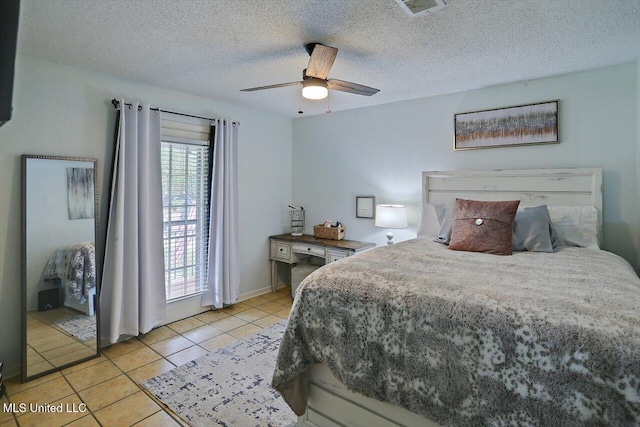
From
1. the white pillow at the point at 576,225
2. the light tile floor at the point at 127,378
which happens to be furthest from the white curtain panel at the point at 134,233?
the white pillow at the point at 576,225

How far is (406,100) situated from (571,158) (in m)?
1.64

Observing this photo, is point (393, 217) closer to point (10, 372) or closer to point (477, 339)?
point (477, 339)

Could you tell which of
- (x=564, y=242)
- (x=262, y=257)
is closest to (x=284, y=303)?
(x=262, y=257)

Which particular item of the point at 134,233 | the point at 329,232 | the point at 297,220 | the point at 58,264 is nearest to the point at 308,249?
the point at 329,232

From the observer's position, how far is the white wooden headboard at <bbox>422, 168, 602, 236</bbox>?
2.65m

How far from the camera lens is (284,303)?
4.00m

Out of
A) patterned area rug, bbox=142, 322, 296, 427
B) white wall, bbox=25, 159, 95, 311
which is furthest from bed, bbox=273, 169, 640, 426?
white wall, bbox=25, 159, 95, 311

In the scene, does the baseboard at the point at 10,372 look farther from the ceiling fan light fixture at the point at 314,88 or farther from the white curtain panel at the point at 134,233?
the ceiling fan light fixture at the point at 314,88

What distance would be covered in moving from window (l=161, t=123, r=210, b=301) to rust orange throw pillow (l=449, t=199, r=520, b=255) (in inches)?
101

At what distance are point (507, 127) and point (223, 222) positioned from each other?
2998 mm

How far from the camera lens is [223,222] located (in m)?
3.63

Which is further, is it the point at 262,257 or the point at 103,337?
the point at 262,257

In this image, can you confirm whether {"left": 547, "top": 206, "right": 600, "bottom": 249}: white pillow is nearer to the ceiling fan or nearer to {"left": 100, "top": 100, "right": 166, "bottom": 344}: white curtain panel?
the ceiling fan

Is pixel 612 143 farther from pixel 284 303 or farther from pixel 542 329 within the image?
pixel 284 303
